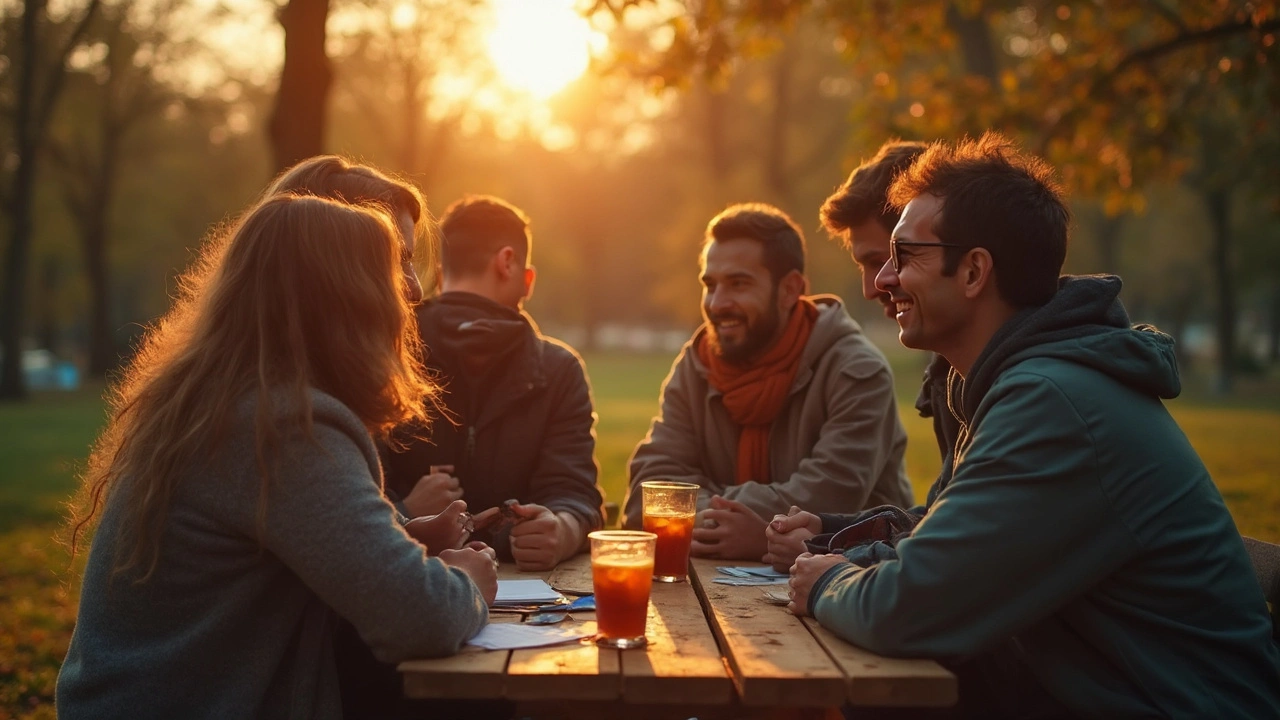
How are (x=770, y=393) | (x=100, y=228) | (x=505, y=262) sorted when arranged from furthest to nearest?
(x=100, y=228) < (x=770, y=393) < (x=505, y=262)

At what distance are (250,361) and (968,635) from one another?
1660 millimetres

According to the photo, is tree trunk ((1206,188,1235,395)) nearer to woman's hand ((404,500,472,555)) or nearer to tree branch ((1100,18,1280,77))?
tree branch ((1100,18,1280,77))

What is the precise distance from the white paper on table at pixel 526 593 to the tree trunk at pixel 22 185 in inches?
934

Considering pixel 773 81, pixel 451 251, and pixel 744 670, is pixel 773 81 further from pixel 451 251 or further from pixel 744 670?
pixel 744 670

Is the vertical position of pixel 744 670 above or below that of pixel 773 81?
below

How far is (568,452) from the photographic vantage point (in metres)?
4.38

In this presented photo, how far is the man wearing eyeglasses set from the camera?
2.48 m

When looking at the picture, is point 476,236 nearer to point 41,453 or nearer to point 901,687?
point 901,687

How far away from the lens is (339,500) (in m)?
2.43

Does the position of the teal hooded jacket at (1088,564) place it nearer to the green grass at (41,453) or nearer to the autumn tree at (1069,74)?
the green grass at (41,453)

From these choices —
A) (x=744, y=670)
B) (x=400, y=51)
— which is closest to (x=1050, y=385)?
(x=744, y=670)

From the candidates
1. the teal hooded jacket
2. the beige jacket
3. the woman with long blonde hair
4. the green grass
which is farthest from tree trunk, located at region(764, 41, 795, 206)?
the woman with long blonde hair

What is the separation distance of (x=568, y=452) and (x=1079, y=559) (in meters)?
2.23

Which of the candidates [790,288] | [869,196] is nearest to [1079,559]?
[869,196]
